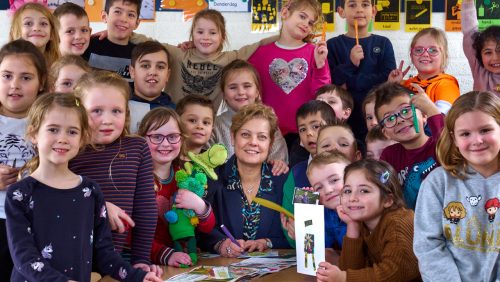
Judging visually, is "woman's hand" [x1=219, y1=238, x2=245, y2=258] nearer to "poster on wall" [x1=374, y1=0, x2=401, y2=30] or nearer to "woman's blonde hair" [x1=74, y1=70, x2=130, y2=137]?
"woman's blonde hair" [x1=74, y1=70, x2=130, y2=137]

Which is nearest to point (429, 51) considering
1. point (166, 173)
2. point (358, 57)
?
point (358, 57)

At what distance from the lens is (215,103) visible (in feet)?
12.5

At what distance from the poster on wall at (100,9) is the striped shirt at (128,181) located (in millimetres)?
2300

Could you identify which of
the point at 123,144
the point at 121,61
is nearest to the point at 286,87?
the point at 121,61

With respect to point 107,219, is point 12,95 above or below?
above

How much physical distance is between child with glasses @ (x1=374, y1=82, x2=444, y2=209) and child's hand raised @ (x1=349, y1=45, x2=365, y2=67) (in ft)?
3.57

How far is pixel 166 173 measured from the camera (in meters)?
2.79

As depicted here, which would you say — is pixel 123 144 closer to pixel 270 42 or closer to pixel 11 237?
pixel 11 237

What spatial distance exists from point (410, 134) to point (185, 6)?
7.90 ft

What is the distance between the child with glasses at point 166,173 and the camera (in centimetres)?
262

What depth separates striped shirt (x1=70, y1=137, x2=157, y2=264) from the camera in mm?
2453

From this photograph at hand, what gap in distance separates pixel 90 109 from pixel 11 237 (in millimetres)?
673

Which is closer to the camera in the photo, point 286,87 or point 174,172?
point 174,172

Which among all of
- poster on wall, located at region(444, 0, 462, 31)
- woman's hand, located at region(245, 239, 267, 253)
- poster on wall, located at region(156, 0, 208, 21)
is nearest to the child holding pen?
poster on wall, located at region(444, 0, 462, 31)
